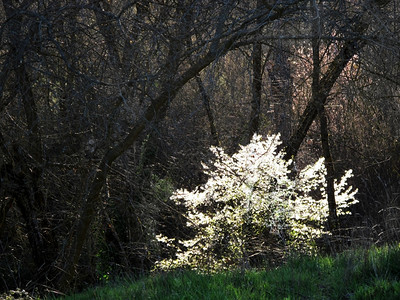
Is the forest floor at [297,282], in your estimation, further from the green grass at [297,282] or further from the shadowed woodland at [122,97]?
the shadowed woodland at [122,97]

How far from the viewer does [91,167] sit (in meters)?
6.83

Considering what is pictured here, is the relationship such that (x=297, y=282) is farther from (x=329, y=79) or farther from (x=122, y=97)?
(x=329, y=79)

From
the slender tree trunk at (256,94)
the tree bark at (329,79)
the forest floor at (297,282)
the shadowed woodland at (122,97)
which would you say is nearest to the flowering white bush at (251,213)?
the shadowed woodland at (122,97)

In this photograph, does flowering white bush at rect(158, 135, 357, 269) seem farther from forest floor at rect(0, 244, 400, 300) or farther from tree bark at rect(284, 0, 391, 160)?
forest floor at rect(0, 244, 400, 300)

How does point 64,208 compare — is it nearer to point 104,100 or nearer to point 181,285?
point 104,100

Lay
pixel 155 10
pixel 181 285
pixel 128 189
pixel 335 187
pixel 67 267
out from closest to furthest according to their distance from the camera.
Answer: pixel 181 285, pixel 67 267, pixel 155 10, pixel 128 189, pixel 335 187

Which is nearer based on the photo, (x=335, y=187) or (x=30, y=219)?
(x=30, y=219)

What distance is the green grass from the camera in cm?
365

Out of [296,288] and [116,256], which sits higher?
[116,256]

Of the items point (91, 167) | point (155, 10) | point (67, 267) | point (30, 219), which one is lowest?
point (67, 267)

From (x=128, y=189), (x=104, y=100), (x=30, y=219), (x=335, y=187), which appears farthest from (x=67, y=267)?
(x=335, y=187)

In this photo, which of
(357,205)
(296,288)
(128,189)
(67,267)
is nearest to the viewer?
(296,288)

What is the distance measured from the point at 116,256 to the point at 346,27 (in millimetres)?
A: 5783

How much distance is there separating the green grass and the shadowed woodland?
3.50 ft
